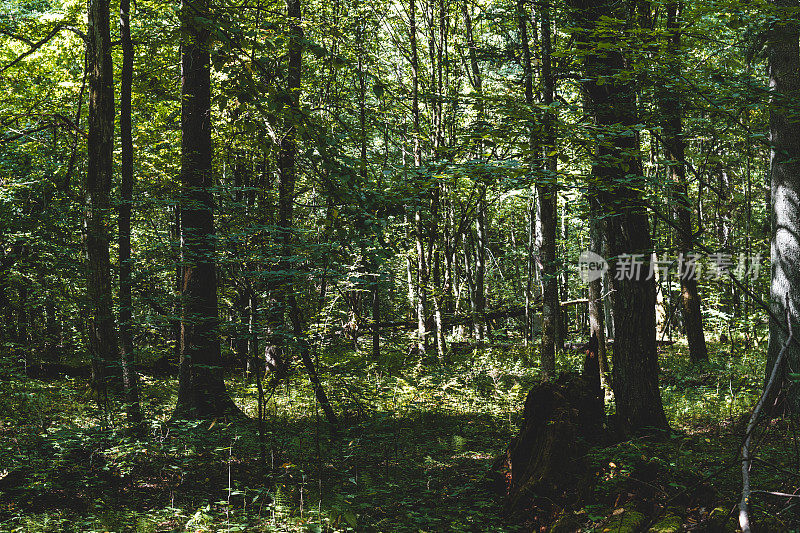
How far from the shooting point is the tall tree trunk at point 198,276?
7.08 metres

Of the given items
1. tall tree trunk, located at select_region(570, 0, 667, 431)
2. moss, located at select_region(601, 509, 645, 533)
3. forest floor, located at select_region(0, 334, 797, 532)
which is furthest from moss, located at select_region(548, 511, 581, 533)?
tall tree trunk, located at select_region(570, 0, 667, 431)

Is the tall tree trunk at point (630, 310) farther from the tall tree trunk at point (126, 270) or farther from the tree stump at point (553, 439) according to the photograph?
the tall tree trunk at point (126, 270)

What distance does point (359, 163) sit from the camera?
3166 mm

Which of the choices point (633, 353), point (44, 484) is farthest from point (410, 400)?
point (44, 484)

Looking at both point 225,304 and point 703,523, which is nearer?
point 703,523

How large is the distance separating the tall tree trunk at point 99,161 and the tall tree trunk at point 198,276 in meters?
0.93

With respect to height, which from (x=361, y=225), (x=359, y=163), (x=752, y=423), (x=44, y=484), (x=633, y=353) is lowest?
(x=44, y=484)

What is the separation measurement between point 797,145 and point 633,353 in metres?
4.16

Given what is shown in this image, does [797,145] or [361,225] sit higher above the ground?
[797,145]

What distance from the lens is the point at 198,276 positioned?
24.9 feet

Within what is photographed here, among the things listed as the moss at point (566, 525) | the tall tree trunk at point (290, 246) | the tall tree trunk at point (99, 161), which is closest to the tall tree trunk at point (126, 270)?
the tall tree trunk at point (99, 161)

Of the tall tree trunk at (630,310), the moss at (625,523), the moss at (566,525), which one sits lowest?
the moss at (566,525)

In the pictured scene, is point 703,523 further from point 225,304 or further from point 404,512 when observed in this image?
point 225,304

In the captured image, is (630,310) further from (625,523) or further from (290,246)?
(290,246)
